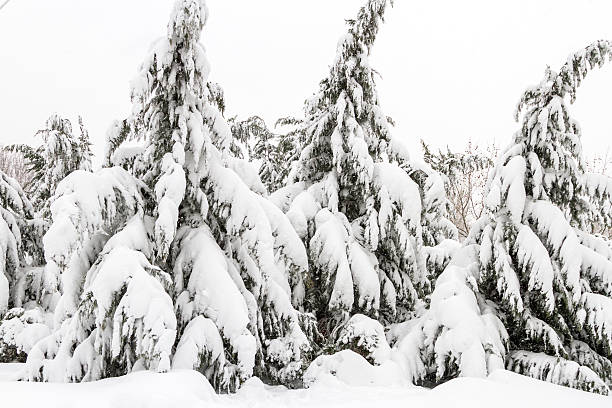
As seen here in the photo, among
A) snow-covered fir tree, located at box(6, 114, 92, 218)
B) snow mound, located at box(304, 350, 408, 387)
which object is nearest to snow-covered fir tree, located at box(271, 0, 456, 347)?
snow mound, located at box(304, 350, 408, 387)

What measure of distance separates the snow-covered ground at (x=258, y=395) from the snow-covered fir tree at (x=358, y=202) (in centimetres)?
224

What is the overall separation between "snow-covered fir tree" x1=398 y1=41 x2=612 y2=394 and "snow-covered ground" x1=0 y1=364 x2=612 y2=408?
1.17 metres

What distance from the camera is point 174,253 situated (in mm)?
5660

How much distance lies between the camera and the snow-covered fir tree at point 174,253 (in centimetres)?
442

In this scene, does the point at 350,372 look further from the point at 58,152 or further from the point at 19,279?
the point at 58,152

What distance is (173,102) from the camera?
5.72 m

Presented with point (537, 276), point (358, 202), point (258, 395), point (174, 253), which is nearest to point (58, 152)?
point (174, 253)

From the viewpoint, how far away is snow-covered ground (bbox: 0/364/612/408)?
3812 millimetres

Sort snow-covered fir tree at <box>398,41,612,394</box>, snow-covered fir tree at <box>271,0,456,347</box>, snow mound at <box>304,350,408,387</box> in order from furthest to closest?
snow-covered fir tree at <box>271,0,456,347</box> < snow-covered fir tree at <box>398,41,612,394</box> < snow mound at <box>304,350,408,387</box>

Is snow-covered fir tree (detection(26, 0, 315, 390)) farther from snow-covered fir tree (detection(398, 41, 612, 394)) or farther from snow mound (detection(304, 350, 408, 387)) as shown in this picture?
snow-covered fir tree (detection(398, 41, 612, 394))

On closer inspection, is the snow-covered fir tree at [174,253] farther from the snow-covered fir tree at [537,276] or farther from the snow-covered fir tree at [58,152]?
the snow-covered fir tree at [58,152]

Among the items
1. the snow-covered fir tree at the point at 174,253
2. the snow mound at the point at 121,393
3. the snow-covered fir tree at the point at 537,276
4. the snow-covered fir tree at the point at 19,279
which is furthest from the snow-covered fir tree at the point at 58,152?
the snow-covered fir tree at the point at 537,276

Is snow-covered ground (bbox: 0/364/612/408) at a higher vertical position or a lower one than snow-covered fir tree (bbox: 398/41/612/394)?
lower

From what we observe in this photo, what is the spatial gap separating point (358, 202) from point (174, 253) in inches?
146
